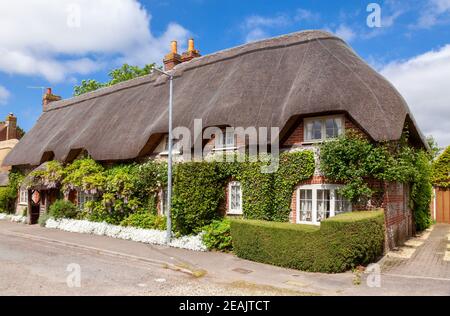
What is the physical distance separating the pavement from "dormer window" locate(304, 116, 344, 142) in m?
4.23

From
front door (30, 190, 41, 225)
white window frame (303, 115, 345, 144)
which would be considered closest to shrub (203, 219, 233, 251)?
white window frame (303, 115, 345, 144)

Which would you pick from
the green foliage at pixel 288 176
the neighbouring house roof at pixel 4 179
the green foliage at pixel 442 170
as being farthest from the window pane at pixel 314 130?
the neighbouring house roof at pixel 4 179

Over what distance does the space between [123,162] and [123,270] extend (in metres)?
8.49

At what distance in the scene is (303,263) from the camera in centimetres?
1035

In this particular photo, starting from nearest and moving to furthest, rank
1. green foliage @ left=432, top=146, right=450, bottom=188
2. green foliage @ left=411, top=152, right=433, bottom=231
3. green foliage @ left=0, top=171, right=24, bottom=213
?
green foliage @ left=411, top=152, right=433, bottom=231
green foliage @ left=432, top=146, right=450, bottom=188
green foliage @ left=0, top=171, right=24, bottom=213

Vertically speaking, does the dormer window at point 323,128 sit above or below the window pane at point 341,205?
above

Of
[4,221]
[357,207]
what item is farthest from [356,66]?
[4,221]

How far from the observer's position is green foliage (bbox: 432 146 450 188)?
24141mm

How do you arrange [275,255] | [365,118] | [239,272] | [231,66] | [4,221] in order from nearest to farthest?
[239,272], [275,255], [365,118], [231,66], [4,221]

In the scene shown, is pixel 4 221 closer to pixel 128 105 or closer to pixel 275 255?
pixel 128 105

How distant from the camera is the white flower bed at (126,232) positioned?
13575 mm

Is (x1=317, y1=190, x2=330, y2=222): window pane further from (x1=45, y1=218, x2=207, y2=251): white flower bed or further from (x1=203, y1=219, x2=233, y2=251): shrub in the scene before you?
(x1=45, y1=218, x2=207, y2=251): white flower bed

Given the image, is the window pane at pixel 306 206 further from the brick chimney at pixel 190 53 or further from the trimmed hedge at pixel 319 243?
the brick chimney at pixel 190 53

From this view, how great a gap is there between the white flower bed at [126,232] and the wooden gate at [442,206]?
1851 cm
